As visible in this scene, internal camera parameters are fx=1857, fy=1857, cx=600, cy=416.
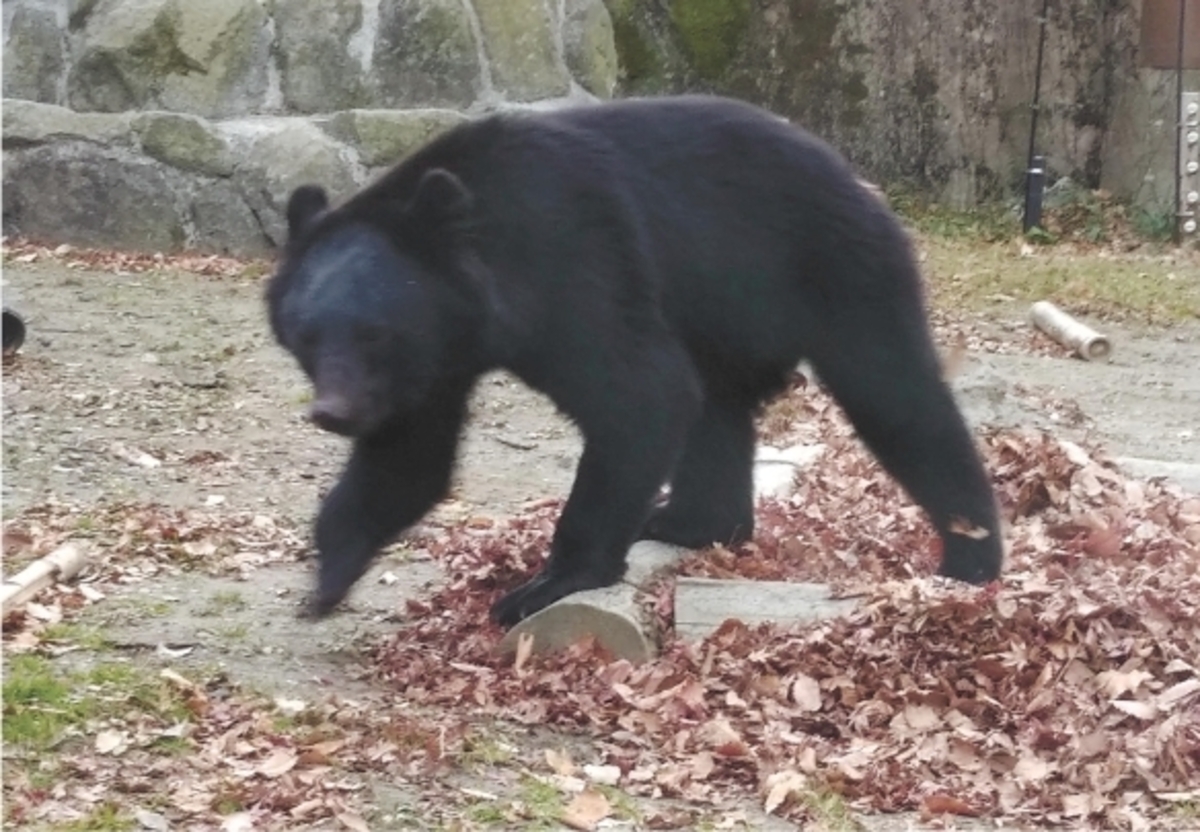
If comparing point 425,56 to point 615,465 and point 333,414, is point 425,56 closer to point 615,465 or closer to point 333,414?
point 615,465

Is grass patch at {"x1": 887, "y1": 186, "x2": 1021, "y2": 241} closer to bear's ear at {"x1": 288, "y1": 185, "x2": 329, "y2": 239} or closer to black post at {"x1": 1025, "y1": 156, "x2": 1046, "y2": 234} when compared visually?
black post at {"x1": 1025, "y1": 156, "x2": 1046, "y2": 234}

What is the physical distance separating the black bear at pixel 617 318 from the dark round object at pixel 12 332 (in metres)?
3.55

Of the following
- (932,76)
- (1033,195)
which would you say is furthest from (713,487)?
(932,76)

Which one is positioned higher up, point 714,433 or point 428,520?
point 714,433

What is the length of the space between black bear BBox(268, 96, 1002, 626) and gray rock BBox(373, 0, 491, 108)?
6514 mm

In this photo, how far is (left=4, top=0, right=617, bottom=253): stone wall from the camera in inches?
439

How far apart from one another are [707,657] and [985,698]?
72 cm

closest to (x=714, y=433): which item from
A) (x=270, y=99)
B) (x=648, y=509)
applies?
(x=648, y=509)

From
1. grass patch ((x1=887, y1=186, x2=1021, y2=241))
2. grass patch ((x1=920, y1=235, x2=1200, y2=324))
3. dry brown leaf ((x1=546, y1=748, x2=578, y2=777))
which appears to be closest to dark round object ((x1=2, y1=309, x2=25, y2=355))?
dry brown leaf ((x1=546, y1=748, x2=578, y2=777))

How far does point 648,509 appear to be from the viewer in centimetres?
507

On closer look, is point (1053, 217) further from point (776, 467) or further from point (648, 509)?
point (648, 509)

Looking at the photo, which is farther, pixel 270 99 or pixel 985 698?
pixel 270 99

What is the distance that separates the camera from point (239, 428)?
7.76 meters

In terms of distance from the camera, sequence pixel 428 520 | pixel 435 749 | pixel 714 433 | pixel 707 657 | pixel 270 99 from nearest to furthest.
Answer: pixel 435 749 → pixel 707 657 → pixel 714 433 → pixel 428 520 → pixel 270 99
